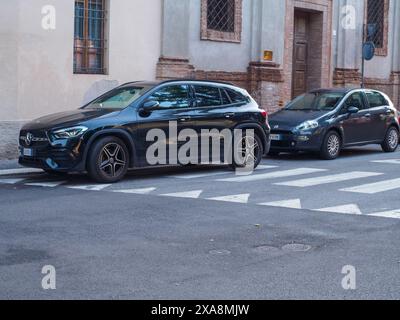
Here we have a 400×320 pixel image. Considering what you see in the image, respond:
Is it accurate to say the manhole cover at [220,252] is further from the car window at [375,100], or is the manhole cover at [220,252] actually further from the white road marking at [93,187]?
the car window at [375,100]

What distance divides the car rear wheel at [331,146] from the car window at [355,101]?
826 mm

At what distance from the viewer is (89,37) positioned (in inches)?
691

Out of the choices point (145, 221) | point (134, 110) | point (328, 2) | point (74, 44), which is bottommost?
point (145, 221)

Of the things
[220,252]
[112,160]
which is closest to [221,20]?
[112,160]

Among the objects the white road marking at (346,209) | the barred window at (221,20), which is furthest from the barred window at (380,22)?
the white road marking at (346,209)

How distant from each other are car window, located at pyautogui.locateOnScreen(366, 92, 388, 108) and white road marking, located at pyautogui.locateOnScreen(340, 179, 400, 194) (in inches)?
211

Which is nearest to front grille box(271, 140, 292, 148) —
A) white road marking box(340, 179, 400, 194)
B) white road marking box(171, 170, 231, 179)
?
white road marking box(171, 170, 231, 179)

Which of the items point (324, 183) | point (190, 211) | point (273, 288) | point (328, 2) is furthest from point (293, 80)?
point (273, 288)

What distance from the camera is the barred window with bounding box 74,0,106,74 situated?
56.7ft

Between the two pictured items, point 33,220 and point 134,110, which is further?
point 134,110

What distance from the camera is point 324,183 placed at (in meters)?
12.6

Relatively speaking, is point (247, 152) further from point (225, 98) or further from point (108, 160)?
point (108, 160)
